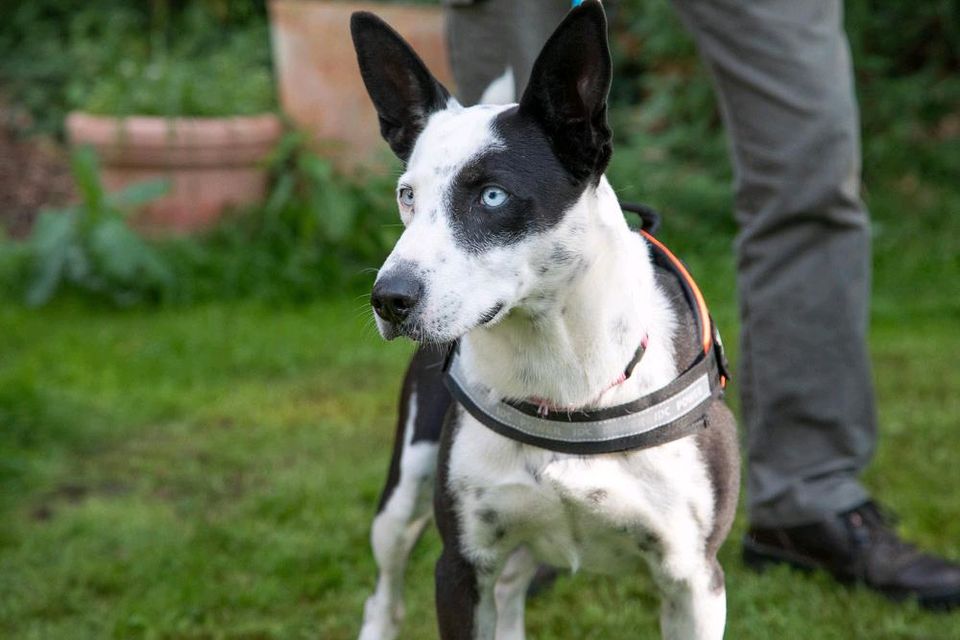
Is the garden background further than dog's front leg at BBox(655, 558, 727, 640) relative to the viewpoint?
Yes

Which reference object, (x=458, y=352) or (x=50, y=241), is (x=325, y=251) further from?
(x=458, y=352)

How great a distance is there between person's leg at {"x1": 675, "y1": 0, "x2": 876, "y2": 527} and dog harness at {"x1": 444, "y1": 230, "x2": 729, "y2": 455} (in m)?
0.95

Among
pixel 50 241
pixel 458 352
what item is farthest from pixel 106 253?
pixel 458 352

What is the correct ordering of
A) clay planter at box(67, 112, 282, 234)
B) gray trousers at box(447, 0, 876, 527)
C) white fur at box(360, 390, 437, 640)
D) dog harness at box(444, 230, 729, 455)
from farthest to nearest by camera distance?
clay planter at box(67, 112, 282, 234) < gray trousers at box(447, 0, 876, 527) < white fur at box(360, 390, 437, 640) < dog harness at box(444, 230, 729, 455)

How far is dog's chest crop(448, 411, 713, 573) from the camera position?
2279 millimetres

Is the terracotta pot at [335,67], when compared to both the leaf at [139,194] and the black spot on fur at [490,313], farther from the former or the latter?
the black spot on fur at [490,313]

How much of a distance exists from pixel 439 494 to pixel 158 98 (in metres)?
4.74

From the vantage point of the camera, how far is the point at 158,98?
262 inches

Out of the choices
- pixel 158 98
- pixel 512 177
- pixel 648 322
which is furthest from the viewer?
pixel 158 98

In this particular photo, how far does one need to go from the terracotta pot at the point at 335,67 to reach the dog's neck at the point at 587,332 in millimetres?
4545

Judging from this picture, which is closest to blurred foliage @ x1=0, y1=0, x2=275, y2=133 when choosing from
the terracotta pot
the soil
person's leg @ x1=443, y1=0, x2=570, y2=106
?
the soil

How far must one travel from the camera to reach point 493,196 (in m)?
2.11

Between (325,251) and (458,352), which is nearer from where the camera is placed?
(458,352)

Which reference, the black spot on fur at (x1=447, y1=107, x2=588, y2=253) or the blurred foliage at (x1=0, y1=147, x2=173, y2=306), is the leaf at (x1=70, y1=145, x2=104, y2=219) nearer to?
the blurred foliage at (x1=0, y1=147, x2=173, y2=306)
